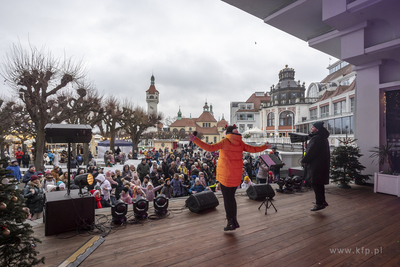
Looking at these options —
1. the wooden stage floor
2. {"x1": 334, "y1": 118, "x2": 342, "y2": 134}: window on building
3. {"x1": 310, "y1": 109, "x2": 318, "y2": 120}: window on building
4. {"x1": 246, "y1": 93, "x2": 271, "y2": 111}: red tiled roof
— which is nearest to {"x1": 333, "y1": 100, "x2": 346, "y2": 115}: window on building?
{"x1": 334, "y1": 118, "x2": 342, "y2": 134}: window on building

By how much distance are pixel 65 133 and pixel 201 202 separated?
2.89 m

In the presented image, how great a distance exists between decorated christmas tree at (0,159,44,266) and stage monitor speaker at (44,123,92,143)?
5.88 ft

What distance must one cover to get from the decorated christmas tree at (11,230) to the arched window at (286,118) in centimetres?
4132

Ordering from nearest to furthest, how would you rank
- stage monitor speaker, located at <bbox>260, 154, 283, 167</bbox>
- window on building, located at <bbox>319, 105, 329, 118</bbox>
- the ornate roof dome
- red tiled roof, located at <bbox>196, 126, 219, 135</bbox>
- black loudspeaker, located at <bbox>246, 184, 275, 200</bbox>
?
stage monitor speaker, located at <bbox>260, 154, 283, 167</bbox> → black loudspeaker, located at <bbox>246, 184, 275, 200</bbox> → window on building, located at <bbox>319, 105, 329, 118</bbox> → the ornate roof dome → red tiled roof, located at <bbox>196, 126, 219, 135</bbox>

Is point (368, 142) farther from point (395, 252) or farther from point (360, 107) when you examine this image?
point (395, 252)

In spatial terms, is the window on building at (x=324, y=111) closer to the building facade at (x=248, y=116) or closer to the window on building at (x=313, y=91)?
the window on building at (x=313, y=91)

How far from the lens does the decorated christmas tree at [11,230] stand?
77.3 inches

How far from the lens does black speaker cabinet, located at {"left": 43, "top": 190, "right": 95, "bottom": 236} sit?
3.37m

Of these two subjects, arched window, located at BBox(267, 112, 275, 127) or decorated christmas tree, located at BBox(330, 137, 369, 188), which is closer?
decorated christmas tree, located at BBox(330, 137, 369, 188)

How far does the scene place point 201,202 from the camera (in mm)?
4465

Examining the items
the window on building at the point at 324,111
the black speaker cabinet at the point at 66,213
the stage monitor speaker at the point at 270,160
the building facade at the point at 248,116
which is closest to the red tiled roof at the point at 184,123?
the building facade at the point at 248,116

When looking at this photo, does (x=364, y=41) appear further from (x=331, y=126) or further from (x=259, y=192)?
(x=331, y=126)

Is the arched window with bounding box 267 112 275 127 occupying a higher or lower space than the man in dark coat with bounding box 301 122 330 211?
higher

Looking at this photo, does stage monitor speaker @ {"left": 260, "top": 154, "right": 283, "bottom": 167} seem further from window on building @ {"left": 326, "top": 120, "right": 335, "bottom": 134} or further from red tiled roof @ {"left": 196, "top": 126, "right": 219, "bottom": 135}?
red tiled roof @ {"left": 196, "top": 126, "right": 219, "bottom": 135}
